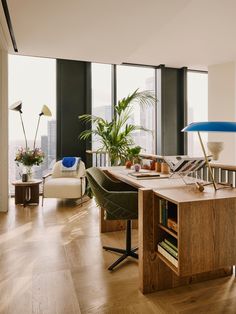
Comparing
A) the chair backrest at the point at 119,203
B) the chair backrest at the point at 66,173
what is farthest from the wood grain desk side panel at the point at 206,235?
the chair backrest at the point at 66,173

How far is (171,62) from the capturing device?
5.67 metres

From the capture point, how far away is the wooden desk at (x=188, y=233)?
175 centimetres

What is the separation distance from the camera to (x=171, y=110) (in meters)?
6.14

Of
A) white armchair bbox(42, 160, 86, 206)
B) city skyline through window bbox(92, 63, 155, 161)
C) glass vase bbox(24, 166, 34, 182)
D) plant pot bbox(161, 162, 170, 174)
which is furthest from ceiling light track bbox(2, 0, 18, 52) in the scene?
plant pot bbox(161, 162, 170, 174)

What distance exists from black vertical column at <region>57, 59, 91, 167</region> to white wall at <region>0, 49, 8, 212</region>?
4.21 feet

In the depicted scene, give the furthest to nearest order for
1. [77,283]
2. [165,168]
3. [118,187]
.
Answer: [118,187]
[165,168]
[77,283]

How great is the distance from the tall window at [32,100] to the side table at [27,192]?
0.58 m

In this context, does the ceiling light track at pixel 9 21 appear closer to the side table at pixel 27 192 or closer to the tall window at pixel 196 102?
the side table at pixel 27 192

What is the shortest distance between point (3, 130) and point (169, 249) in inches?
133

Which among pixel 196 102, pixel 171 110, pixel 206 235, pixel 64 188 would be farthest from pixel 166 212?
pixel 196 102

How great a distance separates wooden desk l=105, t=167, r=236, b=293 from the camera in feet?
Answer: 5.74

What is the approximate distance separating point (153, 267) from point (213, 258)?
50 centimetres

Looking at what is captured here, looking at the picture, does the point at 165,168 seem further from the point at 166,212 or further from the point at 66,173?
the point at 66,173

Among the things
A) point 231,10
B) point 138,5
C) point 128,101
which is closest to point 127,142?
point 128,101
